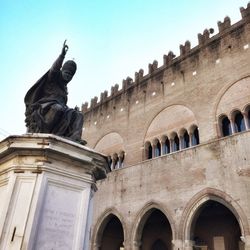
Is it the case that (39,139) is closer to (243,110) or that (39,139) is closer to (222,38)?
(243,110)

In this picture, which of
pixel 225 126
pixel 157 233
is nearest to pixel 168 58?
pixel 225 126

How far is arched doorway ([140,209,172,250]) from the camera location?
1284 cm

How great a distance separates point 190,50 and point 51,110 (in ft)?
39.0

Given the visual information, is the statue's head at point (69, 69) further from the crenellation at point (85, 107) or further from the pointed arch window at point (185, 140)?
the crenellation at point (85, 107)

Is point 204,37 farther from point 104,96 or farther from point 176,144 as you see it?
point 104,96

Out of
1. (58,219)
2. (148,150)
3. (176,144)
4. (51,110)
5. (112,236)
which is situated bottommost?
(58,219)

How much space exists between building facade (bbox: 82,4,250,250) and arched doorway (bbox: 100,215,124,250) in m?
0.05

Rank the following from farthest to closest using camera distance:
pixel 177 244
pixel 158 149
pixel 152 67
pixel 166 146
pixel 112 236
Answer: pixel 152 67 < pixel 112 236 < pixel 158 149 < pixel 166 146 < pixel 177 244

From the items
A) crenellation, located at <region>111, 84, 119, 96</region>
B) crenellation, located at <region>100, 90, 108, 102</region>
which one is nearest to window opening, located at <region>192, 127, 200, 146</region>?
crenellation, located at <region>111, 84, 119, 96</region>

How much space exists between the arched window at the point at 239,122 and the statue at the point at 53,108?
28.7 ft

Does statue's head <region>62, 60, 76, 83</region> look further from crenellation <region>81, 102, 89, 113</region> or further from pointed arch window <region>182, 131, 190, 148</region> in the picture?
crenellation <region>81, 102, 89, 113</region>

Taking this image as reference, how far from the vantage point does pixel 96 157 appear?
109 inches

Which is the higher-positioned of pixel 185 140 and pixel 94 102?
pixel 94 102

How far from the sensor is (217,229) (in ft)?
37.2
